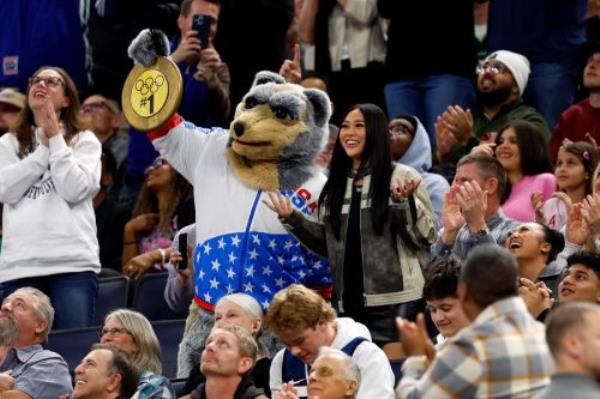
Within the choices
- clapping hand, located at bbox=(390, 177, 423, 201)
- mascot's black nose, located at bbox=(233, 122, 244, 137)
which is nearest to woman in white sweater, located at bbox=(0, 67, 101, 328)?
mascot's black nose, located at bbox=(233, 122, 244, 137)

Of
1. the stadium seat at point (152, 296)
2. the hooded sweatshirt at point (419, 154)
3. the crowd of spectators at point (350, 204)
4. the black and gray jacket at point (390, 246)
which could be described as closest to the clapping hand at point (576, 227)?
the crowd of spectators at point (350, 204)

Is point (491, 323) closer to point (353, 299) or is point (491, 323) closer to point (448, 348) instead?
point (448, 348)

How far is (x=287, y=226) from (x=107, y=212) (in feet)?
8.66

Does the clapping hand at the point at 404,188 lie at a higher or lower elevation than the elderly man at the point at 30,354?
higher

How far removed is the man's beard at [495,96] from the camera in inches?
419

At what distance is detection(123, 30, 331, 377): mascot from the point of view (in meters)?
8.74

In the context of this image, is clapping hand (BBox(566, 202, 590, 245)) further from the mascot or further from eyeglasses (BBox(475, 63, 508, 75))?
eyeglasses (BBox(475, 63, 508, 75))

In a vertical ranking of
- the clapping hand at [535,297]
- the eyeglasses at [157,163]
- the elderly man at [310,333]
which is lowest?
the elderly man at [310,333]

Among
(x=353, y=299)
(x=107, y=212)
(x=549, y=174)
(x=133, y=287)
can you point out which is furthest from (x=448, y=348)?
(x=107, y=212)

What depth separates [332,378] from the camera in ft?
23.4

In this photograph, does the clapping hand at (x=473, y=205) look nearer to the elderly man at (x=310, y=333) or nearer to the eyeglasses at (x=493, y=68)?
the elderly man at (x=310, y=333)

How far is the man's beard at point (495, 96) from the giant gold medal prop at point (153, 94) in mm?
2368

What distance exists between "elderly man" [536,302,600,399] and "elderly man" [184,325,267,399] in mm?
2641

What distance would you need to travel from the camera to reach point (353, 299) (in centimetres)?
857
